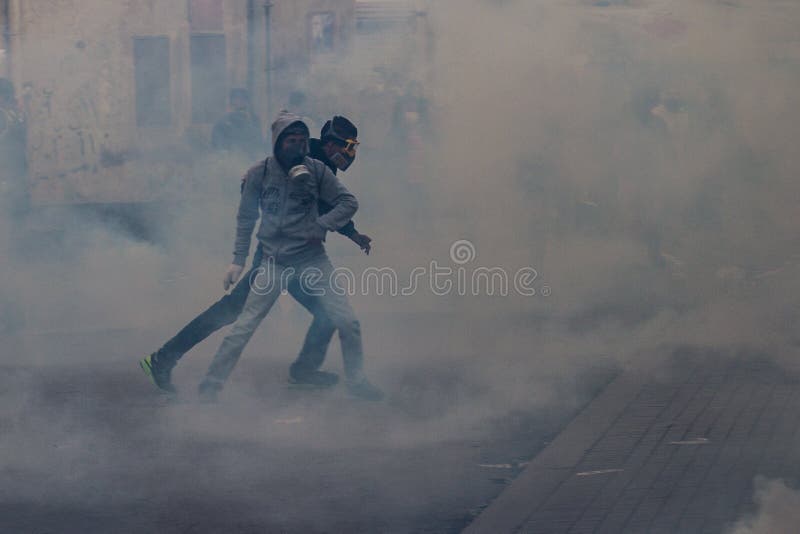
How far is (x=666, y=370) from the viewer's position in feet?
25.7

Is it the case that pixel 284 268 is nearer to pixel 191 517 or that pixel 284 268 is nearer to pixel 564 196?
pixel 191 517

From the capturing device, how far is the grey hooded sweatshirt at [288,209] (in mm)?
6924

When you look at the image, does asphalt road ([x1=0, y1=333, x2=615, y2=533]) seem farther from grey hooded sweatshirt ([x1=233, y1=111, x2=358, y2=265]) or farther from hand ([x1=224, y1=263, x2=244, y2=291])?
grey hooded sweatshirt ([x1=233, y1=111, x2=358, y2=265])

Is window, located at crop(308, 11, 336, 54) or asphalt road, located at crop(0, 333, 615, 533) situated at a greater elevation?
window, located at crop(308, 11, 336, 54)

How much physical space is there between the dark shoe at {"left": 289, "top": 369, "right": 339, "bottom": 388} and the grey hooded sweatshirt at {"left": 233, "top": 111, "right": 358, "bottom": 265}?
674mm

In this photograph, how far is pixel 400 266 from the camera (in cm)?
1123

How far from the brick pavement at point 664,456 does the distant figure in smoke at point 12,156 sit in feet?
24.6

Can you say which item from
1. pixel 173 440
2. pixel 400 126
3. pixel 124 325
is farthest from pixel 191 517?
pixel 400 126

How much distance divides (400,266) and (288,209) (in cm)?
434

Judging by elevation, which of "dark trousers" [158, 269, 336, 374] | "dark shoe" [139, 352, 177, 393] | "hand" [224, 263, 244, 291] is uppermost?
"hand" [224, 263, 244, 291]

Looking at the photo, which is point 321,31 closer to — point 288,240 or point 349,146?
point 349,146

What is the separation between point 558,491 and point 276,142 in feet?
7.35

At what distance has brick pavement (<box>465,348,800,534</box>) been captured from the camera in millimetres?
5328

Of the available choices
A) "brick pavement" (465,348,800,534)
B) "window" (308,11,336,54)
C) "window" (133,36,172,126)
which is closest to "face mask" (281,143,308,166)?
"brick pavement" (465,348,800,534)
